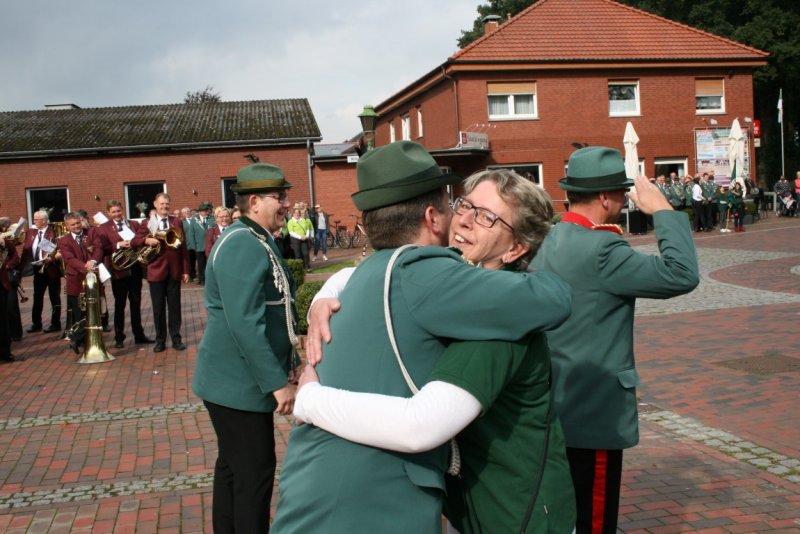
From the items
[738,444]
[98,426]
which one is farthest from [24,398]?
[738,444]

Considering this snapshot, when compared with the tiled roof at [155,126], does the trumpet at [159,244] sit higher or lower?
lower

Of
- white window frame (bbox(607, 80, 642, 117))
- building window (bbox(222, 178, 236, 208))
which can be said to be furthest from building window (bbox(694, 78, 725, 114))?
building window (bbox(222, 178, 236, 208))

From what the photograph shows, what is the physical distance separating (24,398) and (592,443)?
7.42 metres

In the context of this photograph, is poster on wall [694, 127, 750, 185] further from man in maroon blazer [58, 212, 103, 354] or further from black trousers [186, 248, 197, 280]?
man in maroon blazer [58, 212, 103, 354]

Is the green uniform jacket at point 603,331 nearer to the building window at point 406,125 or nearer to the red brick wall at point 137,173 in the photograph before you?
the red brick wall at point 137,173

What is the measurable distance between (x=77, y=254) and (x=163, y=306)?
64.4 inches

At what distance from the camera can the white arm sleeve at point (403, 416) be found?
1.86 metres

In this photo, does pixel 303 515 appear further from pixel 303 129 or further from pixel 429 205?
pixel 303 129

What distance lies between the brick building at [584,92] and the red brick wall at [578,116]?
41 mm

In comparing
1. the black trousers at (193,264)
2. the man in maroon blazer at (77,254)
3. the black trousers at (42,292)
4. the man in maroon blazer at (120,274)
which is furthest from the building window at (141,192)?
the man in maroon blazer at (120,274)

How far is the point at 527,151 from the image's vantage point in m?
32.8

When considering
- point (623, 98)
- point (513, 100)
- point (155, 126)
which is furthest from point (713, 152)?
point (155, 126)

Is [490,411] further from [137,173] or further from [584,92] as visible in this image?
[137,173]

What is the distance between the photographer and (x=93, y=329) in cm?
1075
